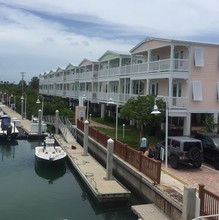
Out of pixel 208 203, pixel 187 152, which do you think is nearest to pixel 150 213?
pixel 208 203

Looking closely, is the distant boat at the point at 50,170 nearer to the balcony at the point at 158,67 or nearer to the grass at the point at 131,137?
the grass at the point at 131,137

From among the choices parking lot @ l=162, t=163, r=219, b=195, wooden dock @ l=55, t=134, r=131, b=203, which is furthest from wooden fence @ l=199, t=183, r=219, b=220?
wooden dock @ l=55, t=134, r=131, b=203

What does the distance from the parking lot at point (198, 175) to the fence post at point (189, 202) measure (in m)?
4.66

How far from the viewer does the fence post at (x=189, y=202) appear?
14635mm

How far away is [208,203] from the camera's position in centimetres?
1487

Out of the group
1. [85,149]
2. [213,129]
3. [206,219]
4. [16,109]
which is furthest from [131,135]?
[16,109]

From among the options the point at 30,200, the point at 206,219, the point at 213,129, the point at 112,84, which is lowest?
the point at 30,200

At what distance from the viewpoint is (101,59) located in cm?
6081

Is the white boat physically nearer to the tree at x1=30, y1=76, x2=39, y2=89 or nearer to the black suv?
the black suv

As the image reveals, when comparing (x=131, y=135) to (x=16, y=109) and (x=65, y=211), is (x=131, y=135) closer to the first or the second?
(x=65, y=211)

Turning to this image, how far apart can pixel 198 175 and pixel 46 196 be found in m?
9.61

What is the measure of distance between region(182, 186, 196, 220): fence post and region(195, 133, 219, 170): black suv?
32.4ft

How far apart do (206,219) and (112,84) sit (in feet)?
138

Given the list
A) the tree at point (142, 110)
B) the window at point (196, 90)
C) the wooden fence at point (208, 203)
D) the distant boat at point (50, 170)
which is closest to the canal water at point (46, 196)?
the distant boat at point (50, 170)
